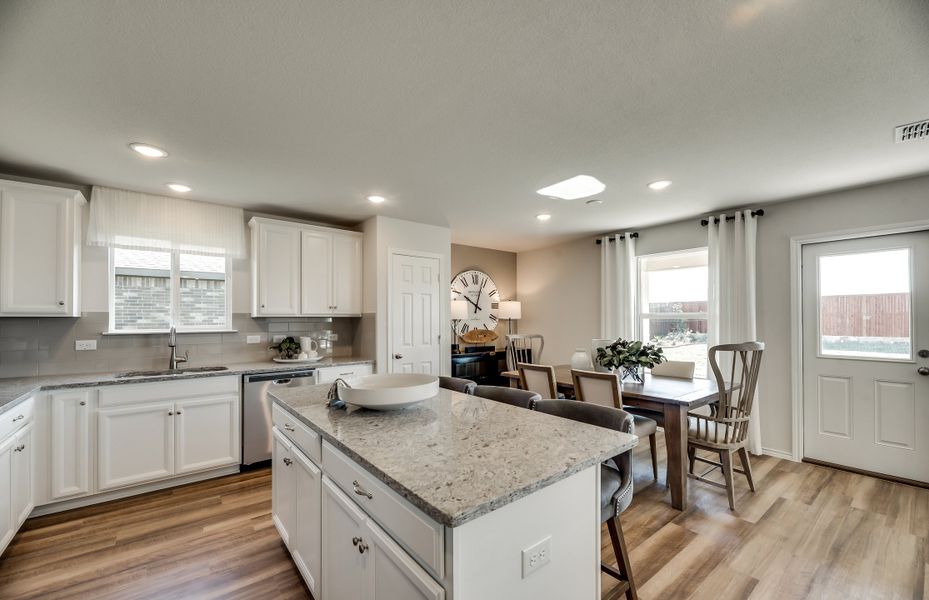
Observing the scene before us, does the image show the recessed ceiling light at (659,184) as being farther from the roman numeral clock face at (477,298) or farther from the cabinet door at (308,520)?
the cabinet door at (308,520)

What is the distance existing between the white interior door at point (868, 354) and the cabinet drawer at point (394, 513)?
4060mm

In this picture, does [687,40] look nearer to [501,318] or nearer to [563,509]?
[563,509]

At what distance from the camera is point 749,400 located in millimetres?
2855

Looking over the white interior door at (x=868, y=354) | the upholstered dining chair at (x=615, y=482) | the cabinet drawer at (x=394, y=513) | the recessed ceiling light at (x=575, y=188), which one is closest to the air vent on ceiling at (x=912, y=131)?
the white interior door at (x=868, y=354)

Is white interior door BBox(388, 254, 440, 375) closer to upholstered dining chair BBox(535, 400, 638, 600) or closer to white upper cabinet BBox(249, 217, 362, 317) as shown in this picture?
white upper cabinet BBox(249, 217, 362, 317)

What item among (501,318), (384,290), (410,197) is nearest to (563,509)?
(410,197)

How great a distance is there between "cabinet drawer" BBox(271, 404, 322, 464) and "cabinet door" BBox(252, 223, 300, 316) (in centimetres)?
177

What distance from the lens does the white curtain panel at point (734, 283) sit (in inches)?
147

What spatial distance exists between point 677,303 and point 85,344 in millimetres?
5582

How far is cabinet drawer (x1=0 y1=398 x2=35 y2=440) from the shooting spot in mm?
2084

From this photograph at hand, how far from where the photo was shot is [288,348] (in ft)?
12.7

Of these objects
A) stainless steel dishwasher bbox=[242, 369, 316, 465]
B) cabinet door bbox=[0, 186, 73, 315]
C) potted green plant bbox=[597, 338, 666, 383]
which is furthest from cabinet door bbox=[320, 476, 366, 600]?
cabinet door bbox=[0, 186, 73, 315]

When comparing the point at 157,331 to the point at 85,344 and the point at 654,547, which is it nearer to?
the point at 85,344

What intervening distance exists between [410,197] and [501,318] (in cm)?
294
